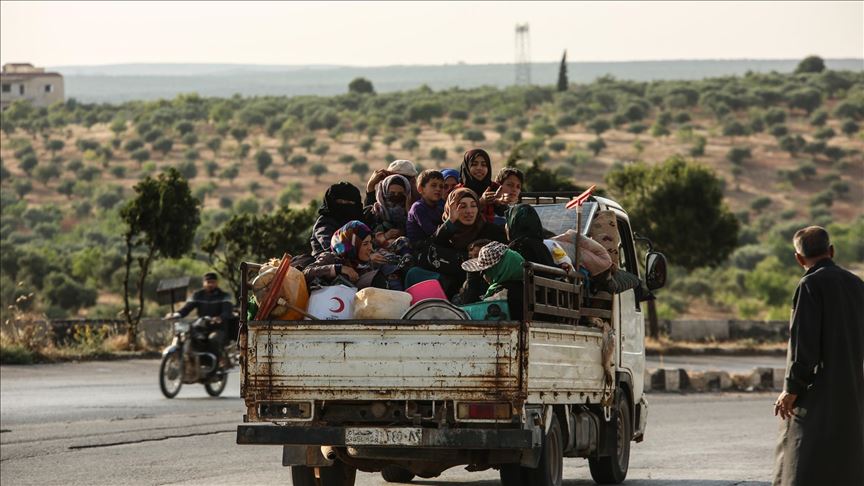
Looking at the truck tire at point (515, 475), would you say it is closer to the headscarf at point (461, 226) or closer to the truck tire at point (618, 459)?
the headscarf at point (461, 226)

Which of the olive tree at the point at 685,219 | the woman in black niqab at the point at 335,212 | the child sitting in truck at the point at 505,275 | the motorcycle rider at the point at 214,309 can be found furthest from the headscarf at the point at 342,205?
the olive tree at the point at 685,219

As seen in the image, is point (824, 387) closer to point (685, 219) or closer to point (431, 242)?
point (431, 242)

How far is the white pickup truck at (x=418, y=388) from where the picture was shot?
1003 cm

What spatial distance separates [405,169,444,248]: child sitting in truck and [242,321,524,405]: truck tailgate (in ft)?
6.29

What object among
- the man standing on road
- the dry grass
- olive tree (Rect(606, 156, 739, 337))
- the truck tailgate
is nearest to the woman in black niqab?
the truck tailgate

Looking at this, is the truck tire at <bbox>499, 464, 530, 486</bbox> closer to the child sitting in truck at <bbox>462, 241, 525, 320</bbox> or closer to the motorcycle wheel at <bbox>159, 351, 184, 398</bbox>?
the child sitting in truck at <bbox>462, 241, 525, 320</bbox>

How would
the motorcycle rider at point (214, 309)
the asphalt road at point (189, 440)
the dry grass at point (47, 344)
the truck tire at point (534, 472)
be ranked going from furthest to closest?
the dry grass at point (47, 344), the motorcycle rider at point (214, 309), the asphalt road at point (189, 440), the truck tire at point (534, 472)

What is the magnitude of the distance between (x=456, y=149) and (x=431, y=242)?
82689mm

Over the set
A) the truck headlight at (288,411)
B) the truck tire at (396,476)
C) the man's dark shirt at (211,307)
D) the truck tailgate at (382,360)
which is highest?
the truck tailgate at (382,360)

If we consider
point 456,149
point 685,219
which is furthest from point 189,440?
point 456,149

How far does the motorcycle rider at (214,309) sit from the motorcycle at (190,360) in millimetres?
78

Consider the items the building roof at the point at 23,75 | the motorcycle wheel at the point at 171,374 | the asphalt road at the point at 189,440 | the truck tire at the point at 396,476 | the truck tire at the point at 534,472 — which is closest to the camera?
the truck tire at the point at 534,472

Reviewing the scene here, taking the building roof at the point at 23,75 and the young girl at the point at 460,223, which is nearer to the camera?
the young girl at the point at 460,223

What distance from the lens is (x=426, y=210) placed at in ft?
40.1
